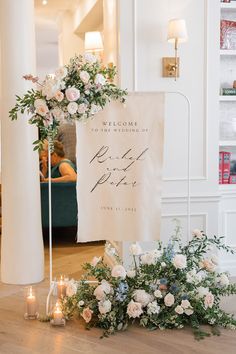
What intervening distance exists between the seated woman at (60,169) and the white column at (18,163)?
1.32 metres

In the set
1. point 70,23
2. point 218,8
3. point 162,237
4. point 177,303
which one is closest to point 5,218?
point 162,237

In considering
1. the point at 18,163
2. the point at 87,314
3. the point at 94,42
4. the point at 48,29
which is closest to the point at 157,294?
the point at 87,314

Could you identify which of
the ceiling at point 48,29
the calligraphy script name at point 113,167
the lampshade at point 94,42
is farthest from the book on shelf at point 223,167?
the ceiling at point 48,29

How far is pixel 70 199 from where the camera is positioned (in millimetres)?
6188

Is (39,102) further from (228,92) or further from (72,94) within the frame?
(228,92)

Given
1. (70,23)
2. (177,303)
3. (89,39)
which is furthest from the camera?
(70,23)

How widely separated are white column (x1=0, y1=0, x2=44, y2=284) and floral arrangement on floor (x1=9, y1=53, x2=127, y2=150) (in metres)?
1.05

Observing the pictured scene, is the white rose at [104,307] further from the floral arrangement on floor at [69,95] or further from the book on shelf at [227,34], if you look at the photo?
the book on shelf at [227,34]

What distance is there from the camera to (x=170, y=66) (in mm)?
4586

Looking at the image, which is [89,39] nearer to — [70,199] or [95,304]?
[70,199]

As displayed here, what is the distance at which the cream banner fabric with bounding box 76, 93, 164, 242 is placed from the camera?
3.85 metres

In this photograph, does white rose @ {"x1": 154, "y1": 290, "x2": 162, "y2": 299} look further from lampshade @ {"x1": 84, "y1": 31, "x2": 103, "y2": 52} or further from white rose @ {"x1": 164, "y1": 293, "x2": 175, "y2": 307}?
lampshade @ {"x1": 84, "y1": 31, "x2": 103, "y2": 52}

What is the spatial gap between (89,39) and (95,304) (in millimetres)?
3860

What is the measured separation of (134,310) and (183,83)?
1962mm
